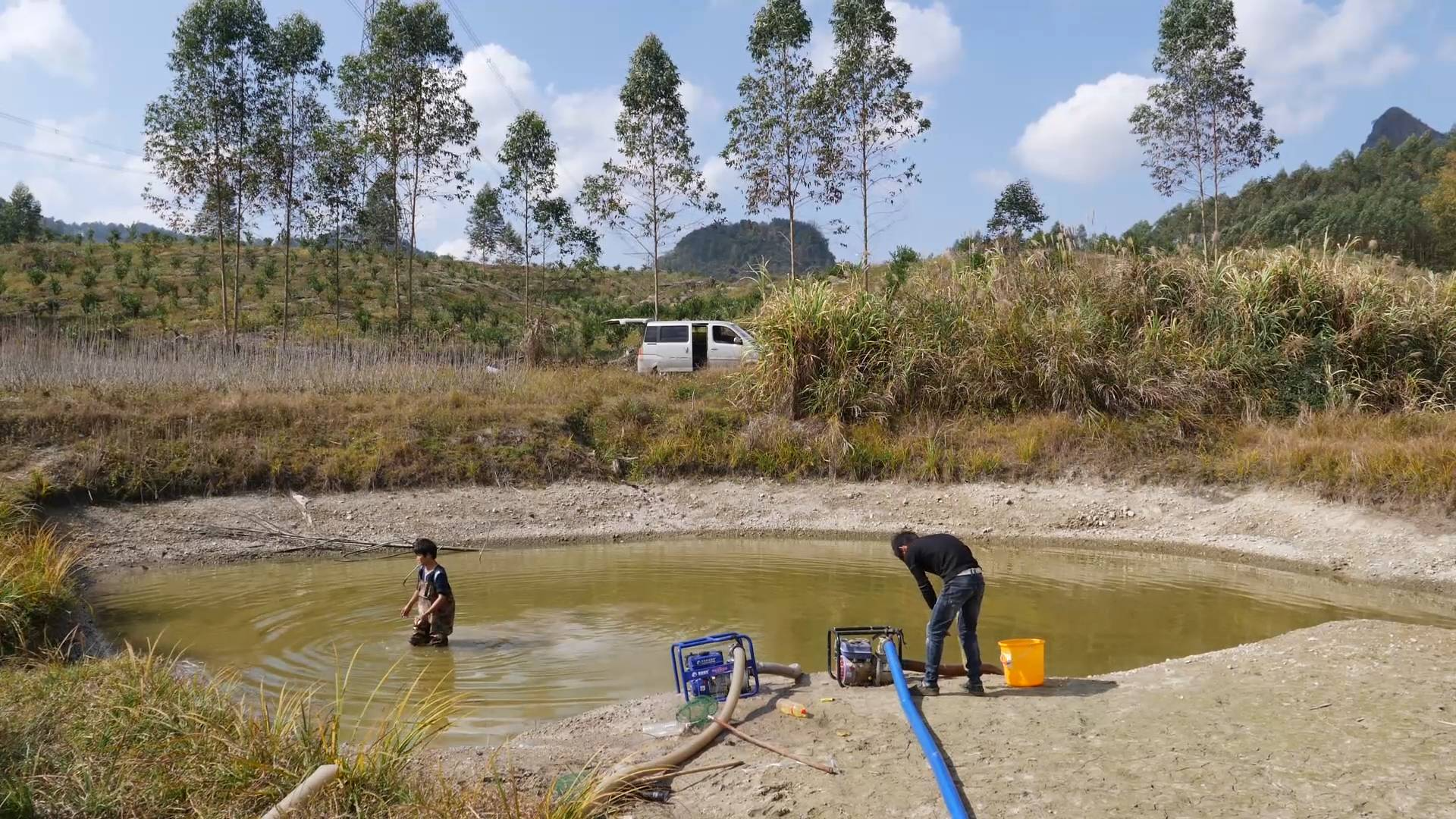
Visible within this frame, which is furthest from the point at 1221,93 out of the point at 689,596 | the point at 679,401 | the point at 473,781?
the point at 473,781

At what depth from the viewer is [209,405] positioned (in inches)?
661

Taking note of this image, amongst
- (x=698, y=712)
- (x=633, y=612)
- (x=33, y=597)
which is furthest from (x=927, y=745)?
(x=33, y=597)

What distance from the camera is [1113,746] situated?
217 inches

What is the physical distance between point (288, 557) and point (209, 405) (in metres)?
4.56

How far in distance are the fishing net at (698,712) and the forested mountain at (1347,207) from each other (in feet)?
69.3

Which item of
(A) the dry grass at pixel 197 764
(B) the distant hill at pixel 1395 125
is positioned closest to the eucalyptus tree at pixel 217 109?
(A) the dry grass at pixel 197 764

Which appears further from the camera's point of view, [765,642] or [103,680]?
[765,642]

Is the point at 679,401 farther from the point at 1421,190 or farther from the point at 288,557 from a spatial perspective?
the point at 1421,190

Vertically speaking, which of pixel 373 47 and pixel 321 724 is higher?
pixel 373 47

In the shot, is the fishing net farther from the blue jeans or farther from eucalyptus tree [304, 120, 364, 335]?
eucalyptus tree [304, 120, 364, 335]

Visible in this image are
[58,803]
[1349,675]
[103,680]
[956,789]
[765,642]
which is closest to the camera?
[58,803]

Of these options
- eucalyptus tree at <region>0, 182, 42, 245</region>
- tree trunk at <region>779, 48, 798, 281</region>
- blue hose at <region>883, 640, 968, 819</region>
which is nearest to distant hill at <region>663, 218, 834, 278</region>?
tree trunk at <region>779, 48, 798, 281</region>

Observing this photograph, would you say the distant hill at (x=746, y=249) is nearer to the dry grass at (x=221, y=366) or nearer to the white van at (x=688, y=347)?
the white van at (x=688, y=347)

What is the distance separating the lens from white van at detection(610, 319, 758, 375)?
78.8 feet
